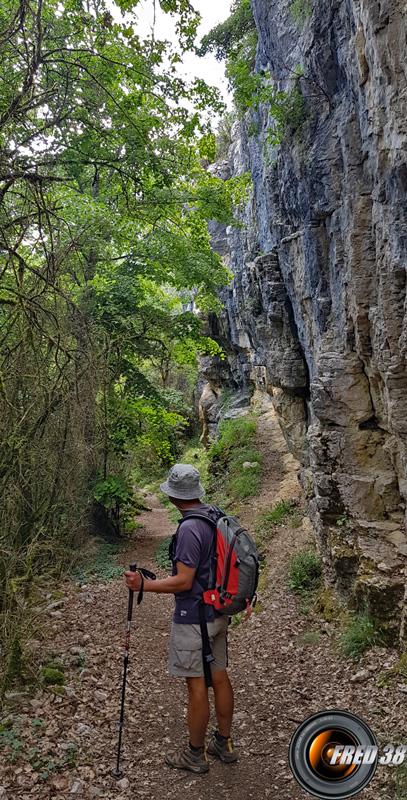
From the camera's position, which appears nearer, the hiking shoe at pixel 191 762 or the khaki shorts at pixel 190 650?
the khaki shorts at pixel 190 650

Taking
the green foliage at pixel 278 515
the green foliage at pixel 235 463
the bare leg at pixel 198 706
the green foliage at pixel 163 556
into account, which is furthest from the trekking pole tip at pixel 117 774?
the green foliage at pixel 235 463

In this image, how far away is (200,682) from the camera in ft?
12.3

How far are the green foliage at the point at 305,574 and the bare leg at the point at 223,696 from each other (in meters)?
4.43

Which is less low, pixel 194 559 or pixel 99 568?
pixel 194 559

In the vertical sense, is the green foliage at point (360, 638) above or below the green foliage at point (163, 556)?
above

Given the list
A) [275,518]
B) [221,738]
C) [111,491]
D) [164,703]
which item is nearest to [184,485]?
[221,738]

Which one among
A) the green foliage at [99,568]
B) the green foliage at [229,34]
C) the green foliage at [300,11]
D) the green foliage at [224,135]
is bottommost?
the green foliage at [99,568]

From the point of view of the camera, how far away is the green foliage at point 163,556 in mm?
10952

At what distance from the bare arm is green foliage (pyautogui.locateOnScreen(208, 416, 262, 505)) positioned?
11.3 m

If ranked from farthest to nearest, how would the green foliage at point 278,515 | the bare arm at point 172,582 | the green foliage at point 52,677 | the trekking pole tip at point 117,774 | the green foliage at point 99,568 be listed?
the green foliage at point 278,515 < the green foliage at point 99,568 < the green foliage at point 52,677 < the trekking pole tip at point 117,774 < the bare arm at point 172,582

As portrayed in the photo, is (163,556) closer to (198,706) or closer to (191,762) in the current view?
(191,762)

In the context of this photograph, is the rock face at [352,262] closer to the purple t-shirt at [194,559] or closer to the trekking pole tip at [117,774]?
the purple t-shirt at [194,559]

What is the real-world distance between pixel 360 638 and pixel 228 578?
9.76 feet

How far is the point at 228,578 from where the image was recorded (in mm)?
3707
